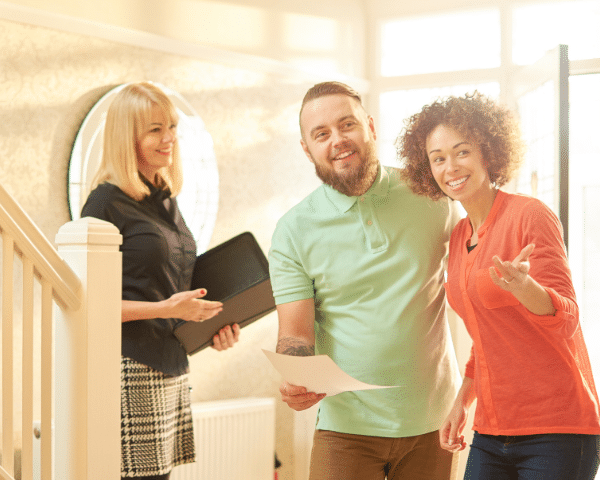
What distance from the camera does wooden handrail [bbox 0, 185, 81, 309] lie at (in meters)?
1.70

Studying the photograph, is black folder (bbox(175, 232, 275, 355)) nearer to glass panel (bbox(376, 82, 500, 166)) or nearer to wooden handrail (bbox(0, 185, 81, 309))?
wooden handrail (bbox(0, 185, 81, 309))

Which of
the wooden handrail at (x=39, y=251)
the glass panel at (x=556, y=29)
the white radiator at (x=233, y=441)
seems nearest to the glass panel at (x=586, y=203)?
the glass panel at (x=556, y=29)

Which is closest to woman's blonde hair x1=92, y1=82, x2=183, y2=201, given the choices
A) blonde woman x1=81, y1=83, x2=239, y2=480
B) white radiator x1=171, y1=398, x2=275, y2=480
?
blonde woman x1=81, y1=83, x2=239, y2=480

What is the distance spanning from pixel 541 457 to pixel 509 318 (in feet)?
0.94

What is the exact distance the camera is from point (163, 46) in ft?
10.8

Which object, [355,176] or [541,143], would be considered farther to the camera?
[541,143]

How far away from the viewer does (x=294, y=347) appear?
5.35 ft

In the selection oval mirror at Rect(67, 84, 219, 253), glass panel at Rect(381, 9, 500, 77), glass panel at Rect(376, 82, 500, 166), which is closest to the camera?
oval mirror at Rect(67, 84, 219, 253)

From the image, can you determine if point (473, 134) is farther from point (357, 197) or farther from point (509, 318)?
point (509, 318)

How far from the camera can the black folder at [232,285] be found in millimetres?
2135

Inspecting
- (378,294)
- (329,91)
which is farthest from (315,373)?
(329,91)

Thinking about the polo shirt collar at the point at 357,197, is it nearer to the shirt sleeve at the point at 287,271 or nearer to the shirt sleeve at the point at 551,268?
the shirt sleeve at the point at 287,271

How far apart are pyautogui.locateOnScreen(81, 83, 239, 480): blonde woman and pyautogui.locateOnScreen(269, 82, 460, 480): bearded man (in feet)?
1.46

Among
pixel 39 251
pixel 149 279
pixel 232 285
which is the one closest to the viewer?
pixel 39 251
